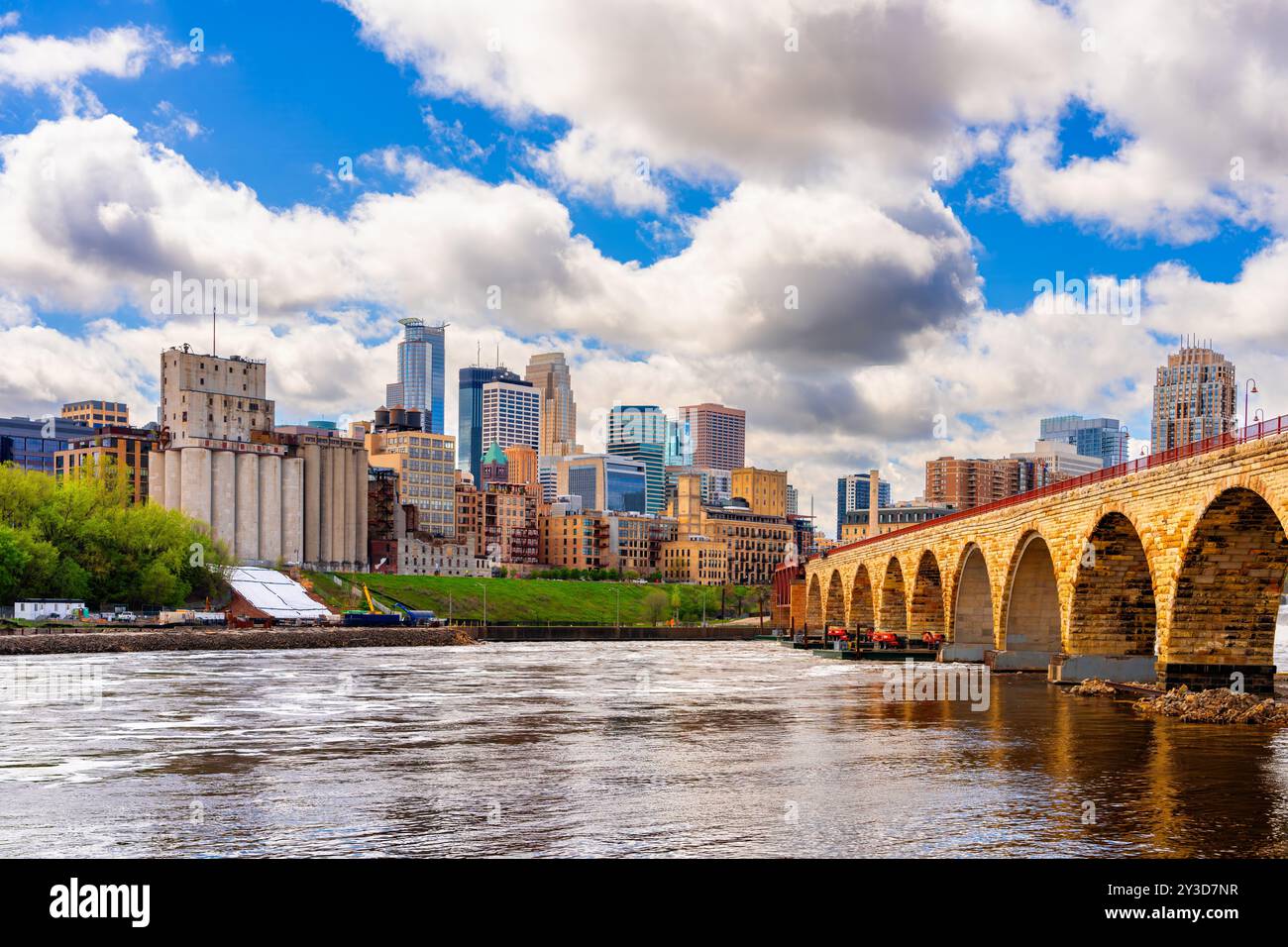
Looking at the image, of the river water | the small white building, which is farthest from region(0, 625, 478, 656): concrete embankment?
the river water

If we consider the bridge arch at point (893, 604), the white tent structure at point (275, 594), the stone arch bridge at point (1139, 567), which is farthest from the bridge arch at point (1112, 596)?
the white tent structure at point (275, 594)

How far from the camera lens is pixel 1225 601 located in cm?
4325

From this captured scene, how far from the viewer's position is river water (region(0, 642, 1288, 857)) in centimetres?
2094

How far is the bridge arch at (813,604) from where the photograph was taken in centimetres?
14812

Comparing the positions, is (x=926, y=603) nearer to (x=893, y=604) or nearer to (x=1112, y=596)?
(x=893, y=604)

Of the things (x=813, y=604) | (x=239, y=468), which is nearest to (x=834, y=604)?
(x=813, y=604)

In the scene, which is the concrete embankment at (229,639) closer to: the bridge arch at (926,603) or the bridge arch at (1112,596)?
the bridge arch at (926,603)

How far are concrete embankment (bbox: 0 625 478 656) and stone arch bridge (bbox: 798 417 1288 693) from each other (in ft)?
194

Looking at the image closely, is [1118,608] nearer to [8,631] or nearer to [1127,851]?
[1127,851]

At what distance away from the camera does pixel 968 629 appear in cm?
7581

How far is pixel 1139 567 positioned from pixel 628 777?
109 feet
